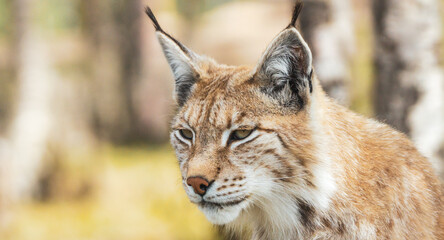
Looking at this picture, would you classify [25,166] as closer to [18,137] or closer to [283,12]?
[18,137]

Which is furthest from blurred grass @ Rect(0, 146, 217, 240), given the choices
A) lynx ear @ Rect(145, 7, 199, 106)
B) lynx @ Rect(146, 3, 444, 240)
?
lynx @ Rect(146, 3, 444, 240)

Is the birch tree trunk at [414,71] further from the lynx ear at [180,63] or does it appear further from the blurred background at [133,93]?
the lynx ear at [180,63]

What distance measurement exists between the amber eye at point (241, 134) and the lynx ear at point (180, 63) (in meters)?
0.77

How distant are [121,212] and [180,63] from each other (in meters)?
8.06

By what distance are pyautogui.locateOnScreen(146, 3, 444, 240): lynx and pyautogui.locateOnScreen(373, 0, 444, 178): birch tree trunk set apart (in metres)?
2.90

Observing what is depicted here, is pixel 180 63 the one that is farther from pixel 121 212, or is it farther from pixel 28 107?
pixel 28 107

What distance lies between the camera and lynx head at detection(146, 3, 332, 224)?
396 centimetres

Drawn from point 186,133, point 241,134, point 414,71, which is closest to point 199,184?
point 241,134

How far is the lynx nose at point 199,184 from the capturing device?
3.92m

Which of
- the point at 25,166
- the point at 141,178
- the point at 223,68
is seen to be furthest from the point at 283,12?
the point at 223,68

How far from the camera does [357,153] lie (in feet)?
13.9

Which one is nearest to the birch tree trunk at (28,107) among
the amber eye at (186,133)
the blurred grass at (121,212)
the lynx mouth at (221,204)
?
the blurred grass at (121,212)

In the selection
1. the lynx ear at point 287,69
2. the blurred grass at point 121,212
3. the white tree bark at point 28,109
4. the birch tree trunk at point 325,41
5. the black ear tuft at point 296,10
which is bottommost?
the blurred grass at point 121,212

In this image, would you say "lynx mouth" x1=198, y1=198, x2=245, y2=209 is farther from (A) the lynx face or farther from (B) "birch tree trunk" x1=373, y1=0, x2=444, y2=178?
(B) "birch tree trunk" x1=373, y1=0, x2=444, y2=178
